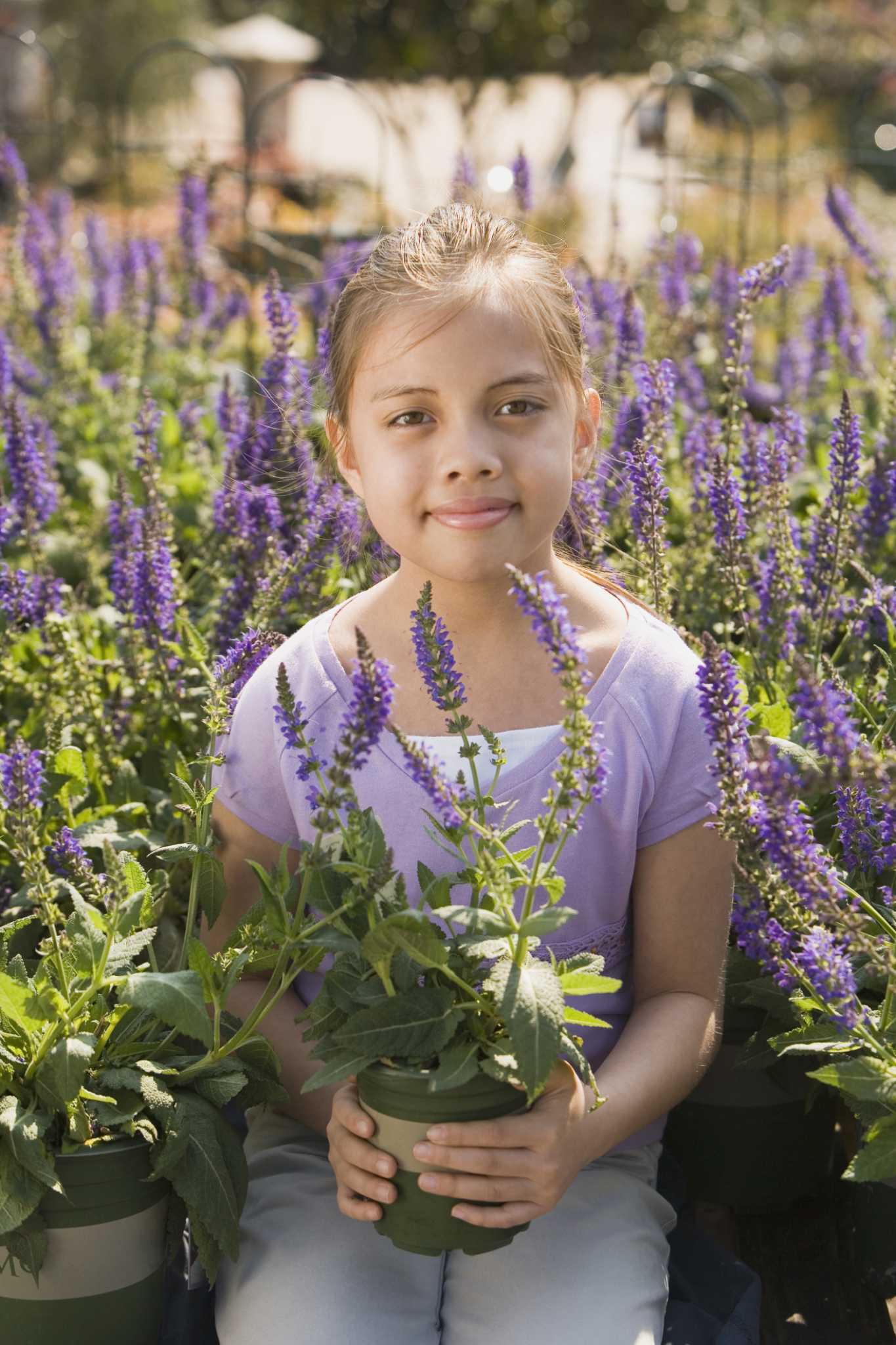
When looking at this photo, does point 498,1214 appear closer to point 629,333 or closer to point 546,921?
point 546,921

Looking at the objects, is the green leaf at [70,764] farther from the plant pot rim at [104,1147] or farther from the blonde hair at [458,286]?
the plant pot rim at [104,1147]

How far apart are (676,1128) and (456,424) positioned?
1130 mm

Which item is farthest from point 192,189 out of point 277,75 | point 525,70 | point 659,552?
point 277,75

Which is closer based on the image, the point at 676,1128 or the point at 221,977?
the point at 221,977

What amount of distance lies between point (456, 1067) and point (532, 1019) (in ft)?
0.40

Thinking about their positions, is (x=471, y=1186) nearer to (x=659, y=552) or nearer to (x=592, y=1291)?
(x=592, y=1291)

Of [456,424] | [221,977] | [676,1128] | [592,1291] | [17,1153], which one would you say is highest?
[456,424]

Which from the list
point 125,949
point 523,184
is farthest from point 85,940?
point 523,184

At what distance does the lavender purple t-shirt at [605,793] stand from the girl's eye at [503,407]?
0.32 m

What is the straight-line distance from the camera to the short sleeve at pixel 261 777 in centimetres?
209

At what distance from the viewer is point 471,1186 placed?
1.66 m

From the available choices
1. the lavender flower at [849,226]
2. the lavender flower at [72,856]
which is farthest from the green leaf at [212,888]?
the lavender flower at [849,226]

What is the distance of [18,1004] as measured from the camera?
69.6 inches

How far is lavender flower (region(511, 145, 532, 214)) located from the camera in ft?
12.6
